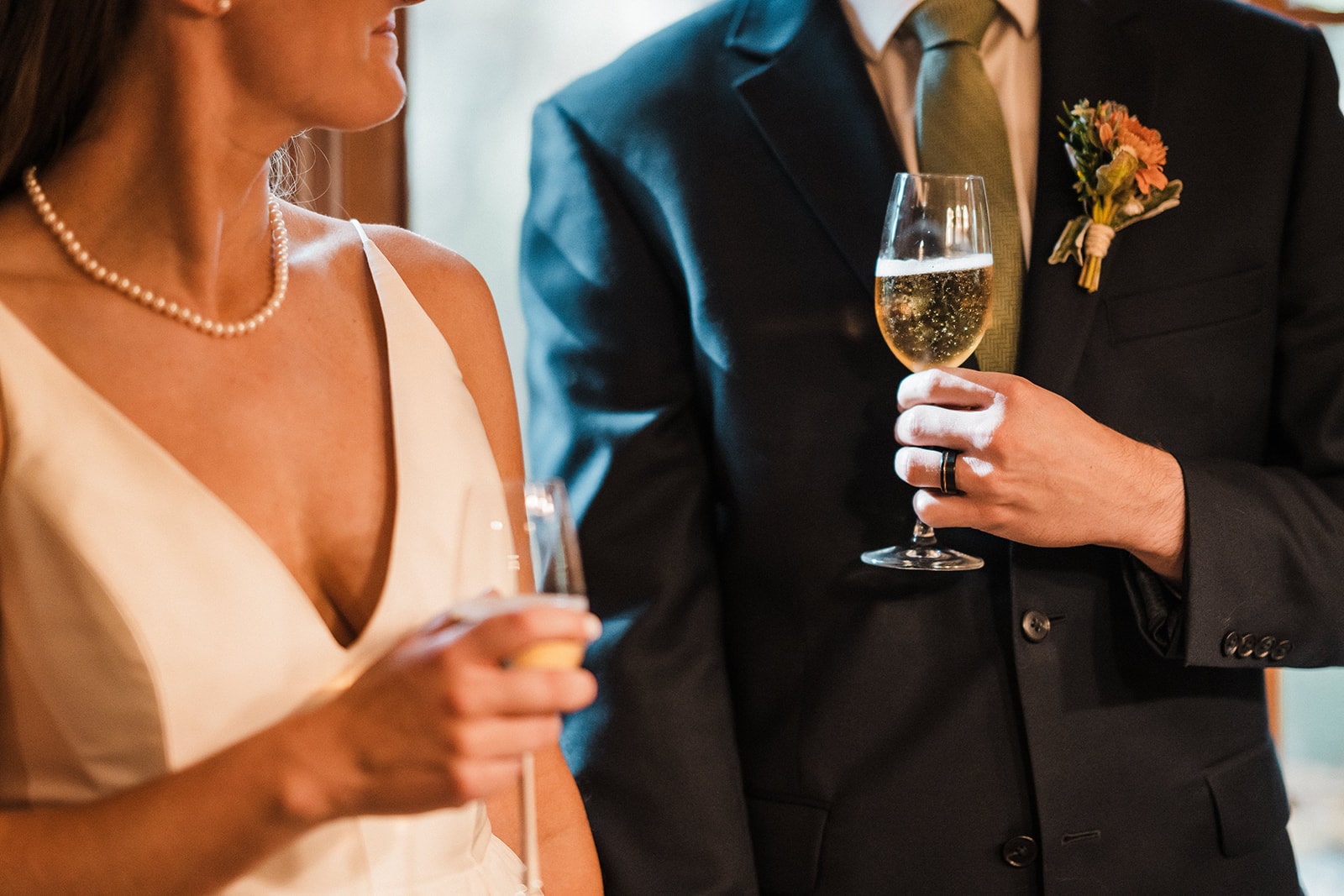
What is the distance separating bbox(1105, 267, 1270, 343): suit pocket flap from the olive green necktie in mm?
142

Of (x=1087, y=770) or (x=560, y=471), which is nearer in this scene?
(x=1087, y=770)

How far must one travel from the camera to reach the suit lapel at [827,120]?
181 centimetres

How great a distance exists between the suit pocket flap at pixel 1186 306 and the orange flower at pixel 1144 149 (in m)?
0.15

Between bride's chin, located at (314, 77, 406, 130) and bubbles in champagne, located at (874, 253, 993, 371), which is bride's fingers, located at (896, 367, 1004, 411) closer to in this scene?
bubbles in champagne, located at (874, 253, 993, 371)

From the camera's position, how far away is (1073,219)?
176 centimetres

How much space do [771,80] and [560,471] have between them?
67 cm

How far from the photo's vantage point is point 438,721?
1023 mm

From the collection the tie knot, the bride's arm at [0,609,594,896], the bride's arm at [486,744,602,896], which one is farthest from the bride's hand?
the tie knot

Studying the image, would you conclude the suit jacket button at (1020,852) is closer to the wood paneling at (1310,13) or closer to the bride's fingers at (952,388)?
the bride's fingers at (952,388)

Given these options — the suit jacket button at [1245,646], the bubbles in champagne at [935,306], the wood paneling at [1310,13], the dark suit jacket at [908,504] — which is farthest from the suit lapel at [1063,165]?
the wood paneling at [1310,13]

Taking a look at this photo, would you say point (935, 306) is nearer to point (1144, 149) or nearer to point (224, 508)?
point (1144, 149)

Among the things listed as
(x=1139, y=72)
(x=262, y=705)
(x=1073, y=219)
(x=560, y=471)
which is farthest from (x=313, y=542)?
(x=1139, y=72)

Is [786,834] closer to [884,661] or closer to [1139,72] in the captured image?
[884,661]

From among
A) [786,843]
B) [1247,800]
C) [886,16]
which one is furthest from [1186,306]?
[786,843]
